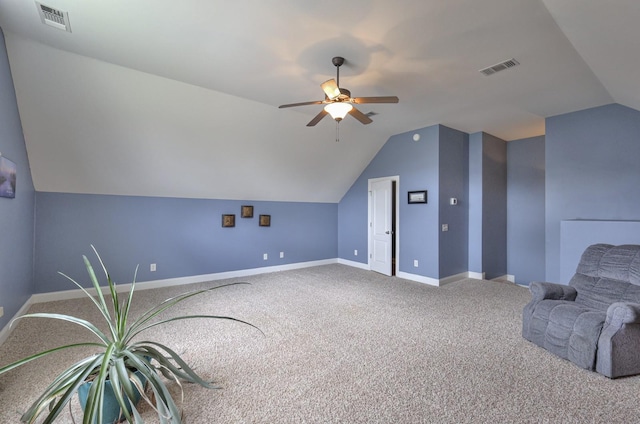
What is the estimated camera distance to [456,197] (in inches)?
220

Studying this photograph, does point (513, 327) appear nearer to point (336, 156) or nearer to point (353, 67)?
point (353, 67)

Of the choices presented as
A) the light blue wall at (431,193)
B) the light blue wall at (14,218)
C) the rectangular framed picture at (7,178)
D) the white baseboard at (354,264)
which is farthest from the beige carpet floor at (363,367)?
the white baseboard at (354,264)

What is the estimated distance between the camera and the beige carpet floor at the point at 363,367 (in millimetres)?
1940

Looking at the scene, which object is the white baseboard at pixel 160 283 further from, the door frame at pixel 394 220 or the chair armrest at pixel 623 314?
the chair armrest at pixel 623 314

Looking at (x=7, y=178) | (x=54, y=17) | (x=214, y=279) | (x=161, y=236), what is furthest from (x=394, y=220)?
(x=7, y=178)

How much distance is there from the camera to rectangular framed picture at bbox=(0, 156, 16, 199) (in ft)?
9.30

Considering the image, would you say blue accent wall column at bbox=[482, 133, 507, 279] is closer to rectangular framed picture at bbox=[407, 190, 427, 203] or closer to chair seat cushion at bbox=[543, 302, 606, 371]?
rectangular framed picture at bbox=[407, 190, 427, 203]

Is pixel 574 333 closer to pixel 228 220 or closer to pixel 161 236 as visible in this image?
pixel 228 220

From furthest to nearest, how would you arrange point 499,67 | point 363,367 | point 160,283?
1. point 160,283
2. point 499,67
3. point 363,367

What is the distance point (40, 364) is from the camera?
2473 mm

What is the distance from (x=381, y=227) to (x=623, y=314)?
13.4 ft

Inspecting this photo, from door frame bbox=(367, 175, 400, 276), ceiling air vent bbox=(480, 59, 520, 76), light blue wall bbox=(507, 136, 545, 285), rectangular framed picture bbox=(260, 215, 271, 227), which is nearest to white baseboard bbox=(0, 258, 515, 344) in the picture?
door frame bbox=(367, 175, 400, 276)

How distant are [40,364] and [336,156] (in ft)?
17.0

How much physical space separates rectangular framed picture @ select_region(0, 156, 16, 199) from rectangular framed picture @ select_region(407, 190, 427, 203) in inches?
222
